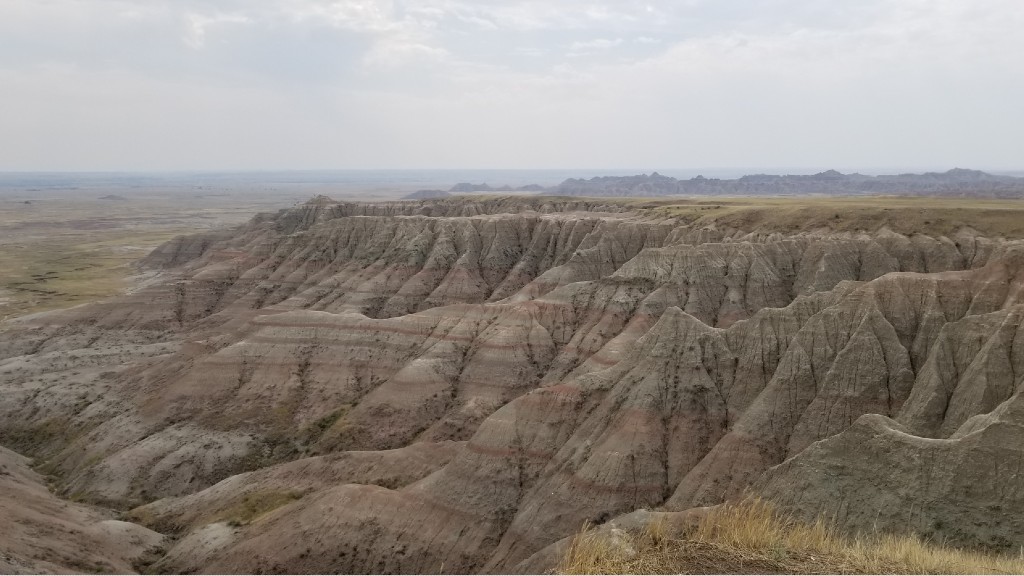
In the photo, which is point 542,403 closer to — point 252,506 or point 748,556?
point 252,506

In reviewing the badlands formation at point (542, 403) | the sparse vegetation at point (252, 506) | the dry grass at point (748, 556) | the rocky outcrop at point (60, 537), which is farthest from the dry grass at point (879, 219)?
the rocky outcrop at point (60, 537)

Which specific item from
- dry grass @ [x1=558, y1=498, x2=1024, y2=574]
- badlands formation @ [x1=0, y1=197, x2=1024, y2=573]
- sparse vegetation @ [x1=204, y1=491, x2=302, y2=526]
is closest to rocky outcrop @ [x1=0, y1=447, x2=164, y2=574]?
badlands formation @ [x1=0, y1=197, x2=1024, y2=573]

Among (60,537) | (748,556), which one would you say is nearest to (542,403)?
(60,537)

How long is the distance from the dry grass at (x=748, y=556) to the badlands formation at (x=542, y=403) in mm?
13276

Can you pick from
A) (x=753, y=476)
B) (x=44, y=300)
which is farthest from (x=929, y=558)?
(x=44, y=300)

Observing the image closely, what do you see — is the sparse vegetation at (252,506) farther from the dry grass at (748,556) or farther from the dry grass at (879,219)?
the dry grass at (879,219)

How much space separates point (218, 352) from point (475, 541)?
41865 millimetres

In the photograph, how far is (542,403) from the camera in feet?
142

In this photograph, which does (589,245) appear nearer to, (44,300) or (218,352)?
(218,352)

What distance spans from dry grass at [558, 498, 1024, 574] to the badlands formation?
13276mm

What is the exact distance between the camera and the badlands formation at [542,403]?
101ft

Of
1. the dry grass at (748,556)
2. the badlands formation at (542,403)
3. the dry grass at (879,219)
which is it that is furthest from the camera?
the dry grass at (879,219)

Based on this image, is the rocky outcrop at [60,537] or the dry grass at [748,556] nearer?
the dry grass at [748,556]

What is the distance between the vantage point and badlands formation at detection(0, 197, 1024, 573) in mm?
30828
